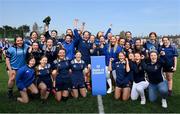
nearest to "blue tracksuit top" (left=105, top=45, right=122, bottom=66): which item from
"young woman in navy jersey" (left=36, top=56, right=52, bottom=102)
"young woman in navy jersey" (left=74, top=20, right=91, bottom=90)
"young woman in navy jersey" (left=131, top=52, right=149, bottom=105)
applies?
"young woman in navy jersey" (left=74, top=20, right=91, bottom=90)

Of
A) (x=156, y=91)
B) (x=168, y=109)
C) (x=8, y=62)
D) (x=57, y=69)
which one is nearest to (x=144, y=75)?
(x=156, y=91)

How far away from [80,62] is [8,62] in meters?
1.99

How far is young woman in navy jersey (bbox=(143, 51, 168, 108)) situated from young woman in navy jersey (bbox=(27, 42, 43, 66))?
117 inches

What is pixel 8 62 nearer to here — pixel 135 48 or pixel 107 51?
pixel 107 51

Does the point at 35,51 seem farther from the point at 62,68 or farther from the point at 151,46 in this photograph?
the point at 151,46

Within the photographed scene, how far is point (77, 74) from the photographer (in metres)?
9.20

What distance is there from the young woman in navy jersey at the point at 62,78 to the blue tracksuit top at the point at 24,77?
2.22 ft

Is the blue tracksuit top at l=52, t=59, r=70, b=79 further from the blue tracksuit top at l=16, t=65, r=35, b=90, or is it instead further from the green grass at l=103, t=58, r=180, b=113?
the green grass at l=103, t=58, r=180, b=113

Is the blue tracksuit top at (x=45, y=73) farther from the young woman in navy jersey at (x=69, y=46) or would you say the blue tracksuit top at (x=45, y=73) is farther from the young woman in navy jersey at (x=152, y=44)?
the young woman in navy jersey at (x=152, y=44)

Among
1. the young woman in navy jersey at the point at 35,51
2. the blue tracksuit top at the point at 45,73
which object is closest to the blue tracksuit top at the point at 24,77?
the blue tracksuit top at the point at 45,73

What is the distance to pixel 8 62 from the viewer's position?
8766 mm

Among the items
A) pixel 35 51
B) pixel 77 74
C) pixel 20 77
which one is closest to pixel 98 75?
pixel 77 74

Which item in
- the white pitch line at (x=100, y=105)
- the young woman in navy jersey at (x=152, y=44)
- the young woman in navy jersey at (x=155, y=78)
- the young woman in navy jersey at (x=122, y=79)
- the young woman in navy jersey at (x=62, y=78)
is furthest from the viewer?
the young woman in navy jersey at (x=152, y=44)

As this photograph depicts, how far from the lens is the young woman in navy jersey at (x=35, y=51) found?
8.92 m
